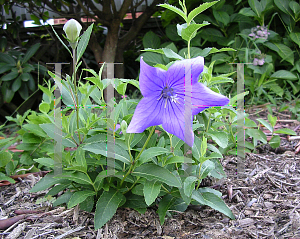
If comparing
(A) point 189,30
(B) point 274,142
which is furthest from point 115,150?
(B) point 274,142

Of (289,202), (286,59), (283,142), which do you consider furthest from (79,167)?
(286,59)

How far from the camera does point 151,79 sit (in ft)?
2.37

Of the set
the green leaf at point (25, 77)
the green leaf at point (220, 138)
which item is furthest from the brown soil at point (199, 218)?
the green leaf at point (25, 77)

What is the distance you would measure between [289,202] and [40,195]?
3.75 ft

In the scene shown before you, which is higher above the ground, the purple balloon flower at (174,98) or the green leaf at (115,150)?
the purple balloon flower at (174,98)

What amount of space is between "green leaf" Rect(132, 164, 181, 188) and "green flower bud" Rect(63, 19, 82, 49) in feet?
1.49

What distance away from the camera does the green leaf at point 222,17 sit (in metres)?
3.14

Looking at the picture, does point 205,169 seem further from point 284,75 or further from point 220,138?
point 284,75

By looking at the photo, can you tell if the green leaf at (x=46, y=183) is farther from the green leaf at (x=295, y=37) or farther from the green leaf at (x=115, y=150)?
the green leaf at (x=295, y=37)

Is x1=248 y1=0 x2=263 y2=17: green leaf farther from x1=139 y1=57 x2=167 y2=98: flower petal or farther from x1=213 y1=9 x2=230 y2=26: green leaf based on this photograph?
x1=139 y1=57 x2=167 y2=98: flower petal

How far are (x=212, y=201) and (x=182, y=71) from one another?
0.50 m

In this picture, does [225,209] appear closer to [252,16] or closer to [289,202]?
[289,202]

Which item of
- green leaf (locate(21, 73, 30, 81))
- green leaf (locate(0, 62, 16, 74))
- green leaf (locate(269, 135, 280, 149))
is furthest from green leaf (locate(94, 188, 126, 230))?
green leaf (locate(0, 62, 16, 74))

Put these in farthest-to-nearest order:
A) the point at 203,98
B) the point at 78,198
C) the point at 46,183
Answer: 1. the point at 46,183
2. the point at 78,198
3. the point at 203,98
